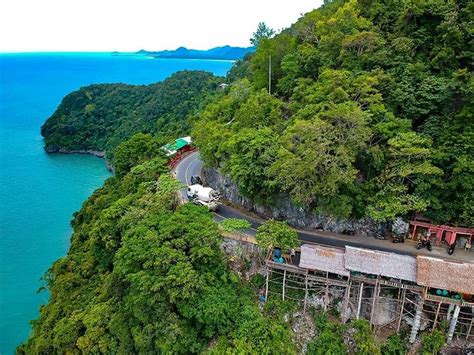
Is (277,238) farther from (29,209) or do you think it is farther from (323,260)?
(29,209)

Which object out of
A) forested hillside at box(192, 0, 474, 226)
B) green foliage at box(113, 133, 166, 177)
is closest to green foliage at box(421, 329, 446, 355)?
forested hillside at box(192, 0, 474, 226)

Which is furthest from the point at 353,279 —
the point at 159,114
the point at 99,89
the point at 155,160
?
the point at 99,89

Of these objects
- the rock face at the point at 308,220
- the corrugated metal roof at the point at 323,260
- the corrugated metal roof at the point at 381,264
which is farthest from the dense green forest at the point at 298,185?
the corrugated metal roof at the point at 381,264

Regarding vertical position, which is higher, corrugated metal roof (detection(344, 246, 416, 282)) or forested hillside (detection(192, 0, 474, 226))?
forested hillside (detection(192, 0, 474, 226))

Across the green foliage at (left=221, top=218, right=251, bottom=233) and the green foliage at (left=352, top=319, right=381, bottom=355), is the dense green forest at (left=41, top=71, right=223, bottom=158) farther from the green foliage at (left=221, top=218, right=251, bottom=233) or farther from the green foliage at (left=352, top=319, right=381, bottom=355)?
the green foliage at (left=352, top=319, right=381, bottom=355)

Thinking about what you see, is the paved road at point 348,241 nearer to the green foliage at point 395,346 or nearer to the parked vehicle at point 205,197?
the parked vehicle at point 205,197
